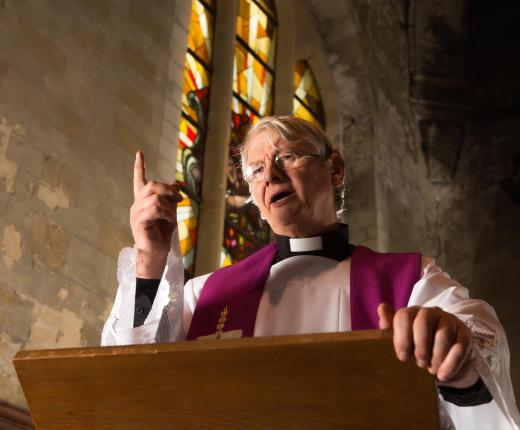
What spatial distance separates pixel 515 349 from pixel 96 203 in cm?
655

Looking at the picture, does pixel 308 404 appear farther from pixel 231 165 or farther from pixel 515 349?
pixel 515 349

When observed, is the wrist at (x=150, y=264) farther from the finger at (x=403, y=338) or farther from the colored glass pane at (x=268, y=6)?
the colored glass pane at (x=268, y=6)

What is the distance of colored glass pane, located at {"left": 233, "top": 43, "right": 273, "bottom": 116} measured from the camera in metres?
8.46

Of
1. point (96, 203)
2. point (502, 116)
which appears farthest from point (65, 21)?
point (502, 116)

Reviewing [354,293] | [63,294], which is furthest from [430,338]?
[63,294]

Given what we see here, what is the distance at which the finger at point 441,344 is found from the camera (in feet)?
4.58

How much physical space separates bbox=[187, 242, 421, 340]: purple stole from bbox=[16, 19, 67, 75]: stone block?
315 cm

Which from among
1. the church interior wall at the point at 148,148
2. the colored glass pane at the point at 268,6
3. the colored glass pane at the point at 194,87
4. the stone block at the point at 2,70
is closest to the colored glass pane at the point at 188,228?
the church interior wall at the point at 148,148

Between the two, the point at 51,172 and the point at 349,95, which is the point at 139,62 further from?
the point at 349,95

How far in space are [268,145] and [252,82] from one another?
6.36 metres

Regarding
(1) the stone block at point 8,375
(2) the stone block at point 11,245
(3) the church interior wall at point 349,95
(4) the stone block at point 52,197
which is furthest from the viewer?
(3) the church interior wall at point 349,95

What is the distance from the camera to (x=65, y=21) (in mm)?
5457

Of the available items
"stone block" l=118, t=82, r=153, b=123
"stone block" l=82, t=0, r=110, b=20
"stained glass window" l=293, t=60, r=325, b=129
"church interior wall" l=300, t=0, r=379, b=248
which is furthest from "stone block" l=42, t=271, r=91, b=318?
"stained glass window" l=293, t=60, r=325, b=129

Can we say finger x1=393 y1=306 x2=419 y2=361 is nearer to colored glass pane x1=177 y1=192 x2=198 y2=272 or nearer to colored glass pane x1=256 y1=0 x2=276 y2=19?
colored glass pane x1=177 y1=192 x2=198 y2=272
